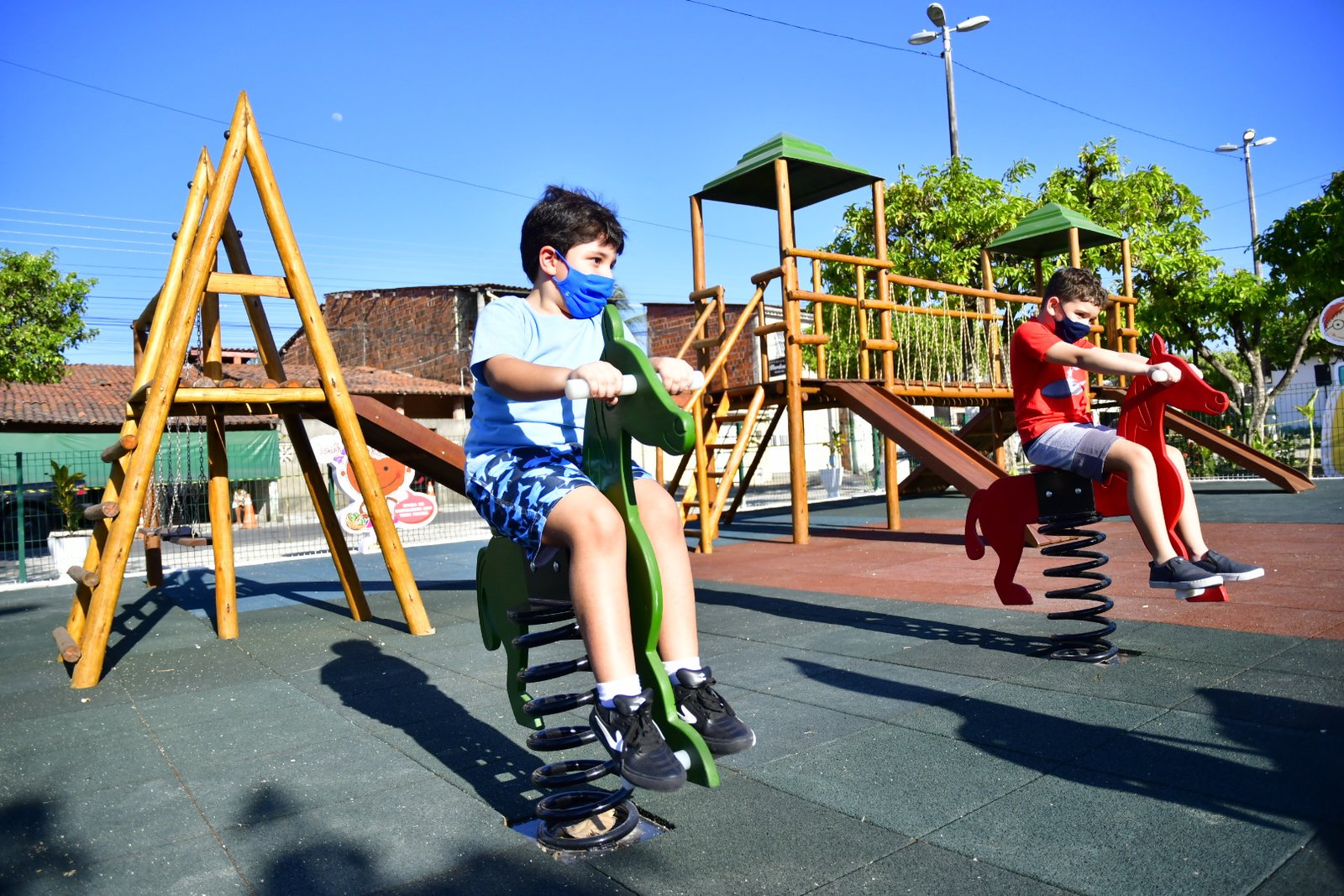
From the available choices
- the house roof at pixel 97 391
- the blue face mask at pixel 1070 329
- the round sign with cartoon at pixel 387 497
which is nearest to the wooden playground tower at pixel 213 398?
the blue face mask at pixel 1070 329

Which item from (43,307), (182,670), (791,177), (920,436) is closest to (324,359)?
(182,670)

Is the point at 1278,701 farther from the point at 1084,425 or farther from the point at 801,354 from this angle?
the point at 801,354

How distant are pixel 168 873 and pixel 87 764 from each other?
50.8 inches

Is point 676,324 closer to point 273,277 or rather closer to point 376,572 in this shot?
point 376,572

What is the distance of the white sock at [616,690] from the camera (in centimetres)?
206

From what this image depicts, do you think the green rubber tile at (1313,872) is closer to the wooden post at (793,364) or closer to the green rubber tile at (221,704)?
the green rubber tile at (221,704)

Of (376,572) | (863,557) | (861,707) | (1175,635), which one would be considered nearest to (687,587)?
(861,707)

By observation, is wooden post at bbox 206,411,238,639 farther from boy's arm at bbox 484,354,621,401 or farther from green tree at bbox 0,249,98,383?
green tree at bbox 0,249,98,383

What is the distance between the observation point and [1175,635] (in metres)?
4.20

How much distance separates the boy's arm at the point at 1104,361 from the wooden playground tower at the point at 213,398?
376 cm

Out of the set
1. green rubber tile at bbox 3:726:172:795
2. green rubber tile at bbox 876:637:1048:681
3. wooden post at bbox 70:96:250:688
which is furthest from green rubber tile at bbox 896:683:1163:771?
wooden post at bbox 70:96:250:688

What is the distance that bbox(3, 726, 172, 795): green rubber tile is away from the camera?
3043 millimetres

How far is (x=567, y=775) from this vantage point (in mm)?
2289

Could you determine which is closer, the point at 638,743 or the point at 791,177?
the point at 638,743
